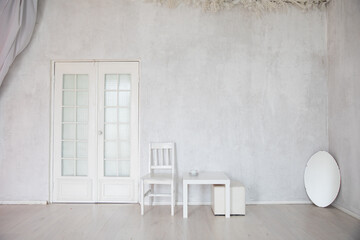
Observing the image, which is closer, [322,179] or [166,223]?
[166,223]

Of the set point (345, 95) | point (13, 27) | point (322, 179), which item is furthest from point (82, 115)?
point (345, 95)

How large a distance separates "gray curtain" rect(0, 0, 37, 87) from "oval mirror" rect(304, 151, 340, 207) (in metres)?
4.72

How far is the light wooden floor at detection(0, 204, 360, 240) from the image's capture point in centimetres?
295

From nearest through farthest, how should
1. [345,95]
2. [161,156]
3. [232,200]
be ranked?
[232,200]
[345,95]
[161,156]

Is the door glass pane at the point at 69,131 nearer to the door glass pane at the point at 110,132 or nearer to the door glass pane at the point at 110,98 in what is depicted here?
the door glass pane at the point at 110,132

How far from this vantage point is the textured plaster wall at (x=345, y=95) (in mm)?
3580

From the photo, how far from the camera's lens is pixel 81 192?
419 centimetres

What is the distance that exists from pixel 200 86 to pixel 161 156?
1233 millimetres

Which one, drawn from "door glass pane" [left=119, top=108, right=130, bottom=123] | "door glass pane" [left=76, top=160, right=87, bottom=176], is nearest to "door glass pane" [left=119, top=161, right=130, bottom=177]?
"door glass pane" [left=76, top=160, right=87, bottom=176]

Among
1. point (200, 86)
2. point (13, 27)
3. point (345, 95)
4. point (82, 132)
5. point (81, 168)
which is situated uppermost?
point (13, 27)

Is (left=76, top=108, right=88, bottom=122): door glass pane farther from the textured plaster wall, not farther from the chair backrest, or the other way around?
the textured plaster wall

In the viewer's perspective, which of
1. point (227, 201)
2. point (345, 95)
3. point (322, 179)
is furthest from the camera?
point (322, 179)

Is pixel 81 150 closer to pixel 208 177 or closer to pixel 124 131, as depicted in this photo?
pixel 124 131

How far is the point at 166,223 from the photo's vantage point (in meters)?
3.32
